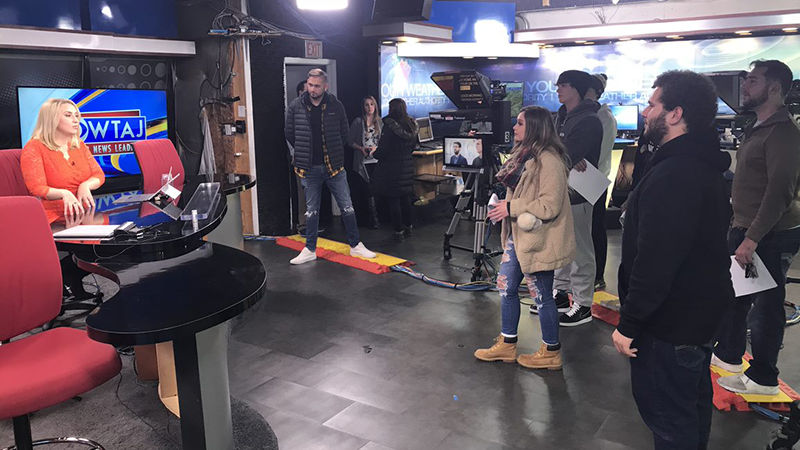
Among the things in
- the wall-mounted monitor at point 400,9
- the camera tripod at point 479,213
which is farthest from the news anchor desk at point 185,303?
the wall-mounted monitor at point 400,9

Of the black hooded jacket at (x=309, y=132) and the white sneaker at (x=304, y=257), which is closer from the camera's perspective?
the black hooded jacket at (x=309, y=132)

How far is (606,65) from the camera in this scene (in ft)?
31.5

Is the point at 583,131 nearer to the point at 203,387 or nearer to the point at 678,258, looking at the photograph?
the point at 678,258

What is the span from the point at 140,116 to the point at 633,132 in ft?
21.1

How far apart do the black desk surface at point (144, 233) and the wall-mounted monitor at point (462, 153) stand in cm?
218

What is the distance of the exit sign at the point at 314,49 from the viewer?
698 cm

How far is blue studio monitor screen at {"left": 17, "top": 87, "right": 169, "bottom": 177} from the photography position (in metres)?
5.55

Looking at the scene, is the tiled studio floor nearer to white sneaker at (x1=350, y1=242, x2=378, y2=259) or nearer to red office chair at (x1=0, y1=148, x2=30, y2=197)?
white sneaker at (x1=350, y1=242, x2=378, y2=259)

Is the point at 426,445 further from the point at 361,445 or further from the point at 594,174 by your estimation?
the point at 594,174

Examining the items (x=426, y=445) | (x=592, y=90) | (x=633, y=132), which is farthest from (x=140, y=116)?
(x=633, y=132)

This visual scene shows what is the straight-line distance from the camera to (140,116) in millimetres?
6453

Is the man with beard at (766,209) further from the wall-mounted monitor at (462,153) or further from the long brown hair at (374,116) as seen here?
the long brown hair at (374,116)

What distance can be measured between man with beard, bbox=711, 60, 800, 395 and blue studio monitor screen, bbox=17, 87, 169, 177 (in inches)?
212

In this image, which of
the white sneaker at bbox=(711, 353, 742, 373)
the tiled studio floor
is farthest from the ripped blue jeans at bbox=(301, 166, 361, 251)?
the white sneaker at bbox=(711, 353, 742, 373)
